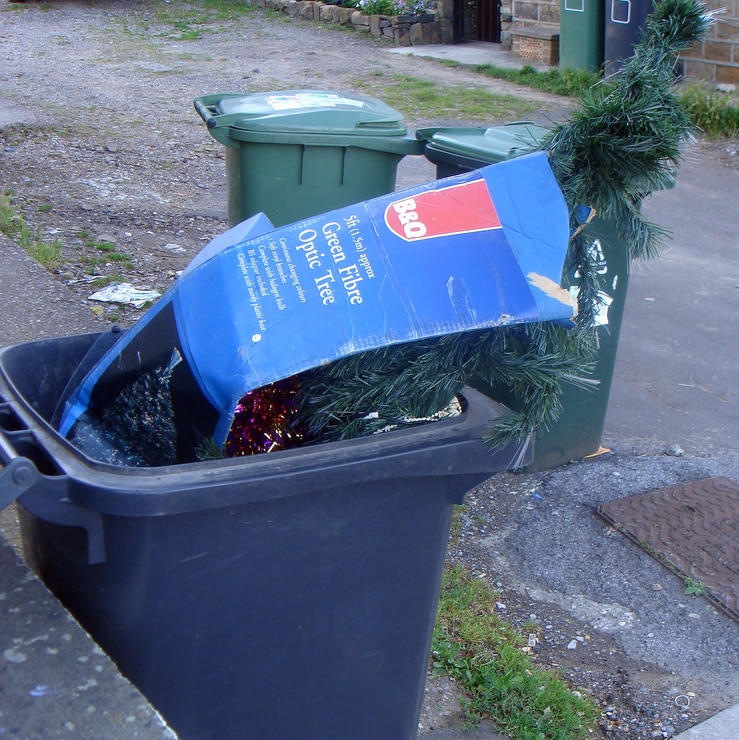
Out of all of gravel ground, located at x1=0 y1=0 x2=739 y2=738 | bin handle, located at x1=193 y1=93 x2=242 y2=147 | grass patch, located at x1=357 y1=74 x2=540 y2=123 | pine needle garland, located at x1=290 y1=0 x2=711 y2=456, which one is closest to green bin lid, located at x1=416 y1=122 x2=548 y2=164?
bin handle, located at x1=193 y1=93 x2=242 y2=147

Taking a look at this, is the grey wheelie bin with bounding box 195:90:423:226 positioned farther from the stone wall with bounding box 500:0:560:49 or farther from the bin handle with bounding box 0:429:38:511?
the stone wall with bounding box 500:0:560:49

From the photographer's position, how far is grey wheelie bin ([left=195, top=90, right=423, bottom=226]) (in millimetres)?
3502

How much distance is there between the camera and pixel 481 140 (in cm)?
324

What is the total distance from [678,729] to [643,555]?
81cm

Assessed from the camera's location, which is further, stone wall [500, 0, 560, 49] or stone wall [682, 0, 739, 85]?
stone wall [500, 0, 560, 49]

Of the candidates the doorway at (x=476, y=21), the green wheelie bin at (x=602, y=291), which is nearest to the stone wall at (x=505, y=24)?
the doorway at (x=476, y=21)

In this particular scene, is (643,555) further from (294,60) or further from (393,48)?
(393,48)

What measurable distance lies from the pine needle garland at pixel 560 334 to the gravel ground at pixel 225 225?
3.56 ft

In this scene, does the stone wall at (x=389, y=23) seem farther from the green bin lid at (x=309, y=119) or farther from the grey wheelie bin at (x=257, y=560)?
the grey wheelie bin at (x=257, y=560)

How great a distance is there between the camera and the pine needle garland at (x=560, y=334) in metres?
1.81

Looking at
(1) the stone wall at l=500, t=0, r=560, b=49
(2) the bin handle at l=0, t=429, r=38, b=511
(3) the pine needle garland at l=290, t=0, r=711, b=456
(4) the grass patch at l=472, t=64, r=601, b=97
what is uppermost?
(1) the stone wall at l=500, t=0, r=560, b=49

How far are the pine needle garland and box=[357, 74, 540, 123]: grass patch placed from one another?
7.45 m

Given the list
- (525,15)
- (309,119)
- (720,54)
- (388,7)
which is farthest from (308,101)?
(388,7)

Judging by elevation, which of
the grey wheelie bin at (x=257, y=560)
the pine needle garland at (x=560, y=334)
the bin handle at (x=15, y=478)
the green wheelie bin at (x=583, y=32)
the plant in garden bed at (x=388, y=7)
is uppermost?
the plant in garden bed at (x=388, y=7)
